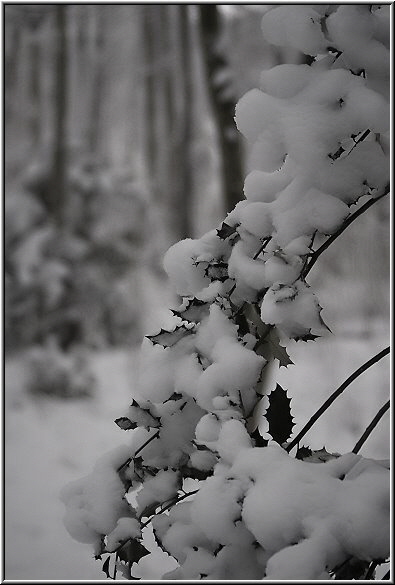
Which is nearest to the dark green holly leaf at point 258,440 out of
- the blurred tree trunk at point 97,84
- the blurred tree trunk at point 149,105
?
the blurred tree trunk at point 97,84

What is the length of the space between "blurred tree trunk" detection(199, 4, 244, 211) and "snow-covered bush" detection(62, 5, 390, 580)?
190 cm

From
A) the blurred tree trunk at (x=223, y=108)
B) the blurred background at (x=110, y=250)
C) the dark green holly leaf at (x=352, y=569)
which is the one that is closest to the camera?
the dark green holly leaf at (x=352, y=569)

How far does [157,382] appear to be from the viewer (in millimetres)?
634

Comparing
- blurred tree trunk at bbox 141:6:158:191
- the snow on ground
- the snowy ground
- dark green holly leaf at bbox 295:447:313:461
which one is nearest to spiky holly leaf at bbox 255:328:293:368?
dark green holly leaf at bbox 295:447:313:461

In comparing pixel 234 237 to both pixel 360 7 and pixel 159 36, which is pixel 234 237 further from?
pixel 159 36

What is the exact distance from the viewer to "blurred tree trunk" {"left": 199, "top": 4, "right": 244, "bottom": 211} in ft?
8.38

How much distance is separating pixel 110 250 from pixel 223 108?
7.77ft

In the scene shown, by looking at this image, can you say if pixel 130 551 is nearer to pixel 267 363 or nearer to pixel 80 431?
pixel 267 363

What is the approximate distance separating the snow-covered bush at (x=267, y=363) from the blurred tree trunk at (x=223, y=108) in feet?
6.24

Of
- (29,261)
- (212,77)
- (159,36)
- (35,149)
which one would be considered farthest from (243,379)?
(159,36)

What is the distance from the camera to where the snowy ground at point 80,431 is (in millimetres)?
2340

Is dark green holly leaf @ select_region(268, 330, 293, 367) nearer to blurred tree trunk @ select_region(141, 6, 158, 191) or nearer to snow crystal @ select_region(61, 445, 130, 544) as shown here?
snow crystal @ select_region(61, 445, 130, 544)

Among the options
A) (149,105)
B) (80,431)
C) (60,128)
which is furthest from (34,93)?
(80,431)

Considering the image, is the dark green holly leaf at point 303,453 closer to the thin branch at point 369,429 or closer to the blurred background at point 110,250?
the thin branch at point 369,429
